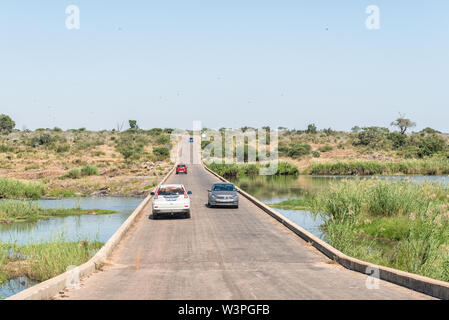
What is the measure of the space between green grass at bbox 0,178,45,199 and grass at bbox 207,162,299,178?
3249cm

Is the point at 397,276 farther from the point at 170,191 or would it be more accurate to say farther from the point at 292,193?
the point at 292,193

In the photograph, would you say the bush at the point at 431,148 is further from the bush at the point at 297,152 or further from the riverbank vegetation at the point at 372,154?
the bush at the point at 297,152

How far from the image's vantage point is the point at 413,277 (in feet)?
37.8

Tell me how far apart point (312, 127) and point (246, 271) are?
175123mm

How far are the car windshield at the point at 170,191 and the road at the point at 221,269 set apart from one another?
84.3 inches

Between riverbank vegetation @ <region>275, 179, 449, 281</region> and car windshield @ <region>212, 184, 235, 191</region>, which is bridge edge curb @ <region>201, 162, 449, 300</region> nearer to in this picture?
riverbank vegetation @ <region>275, 179, 449, 281</region>

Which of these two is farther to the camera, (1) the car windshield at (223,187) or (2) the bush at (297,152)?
(2) the bush at (297,152)

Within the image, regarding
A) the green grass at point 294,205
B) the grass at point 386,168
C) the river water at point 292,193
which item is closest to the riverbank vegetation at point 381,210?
the river water at point 292,193

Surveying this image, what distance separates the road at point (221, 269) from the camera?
432 inches

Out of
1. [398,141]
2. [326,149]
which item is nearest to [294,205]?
[326,149]

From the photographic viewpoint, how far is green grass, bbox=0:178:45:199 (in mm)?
45906

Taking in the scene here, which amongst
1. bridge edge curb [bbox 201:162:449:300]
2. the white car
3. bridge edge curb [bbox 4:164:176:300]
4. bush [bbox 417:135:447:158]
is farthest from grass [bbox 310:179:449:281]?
bush [bbox 417:135:447:158]

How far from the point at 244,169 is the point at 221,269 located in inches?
2533
